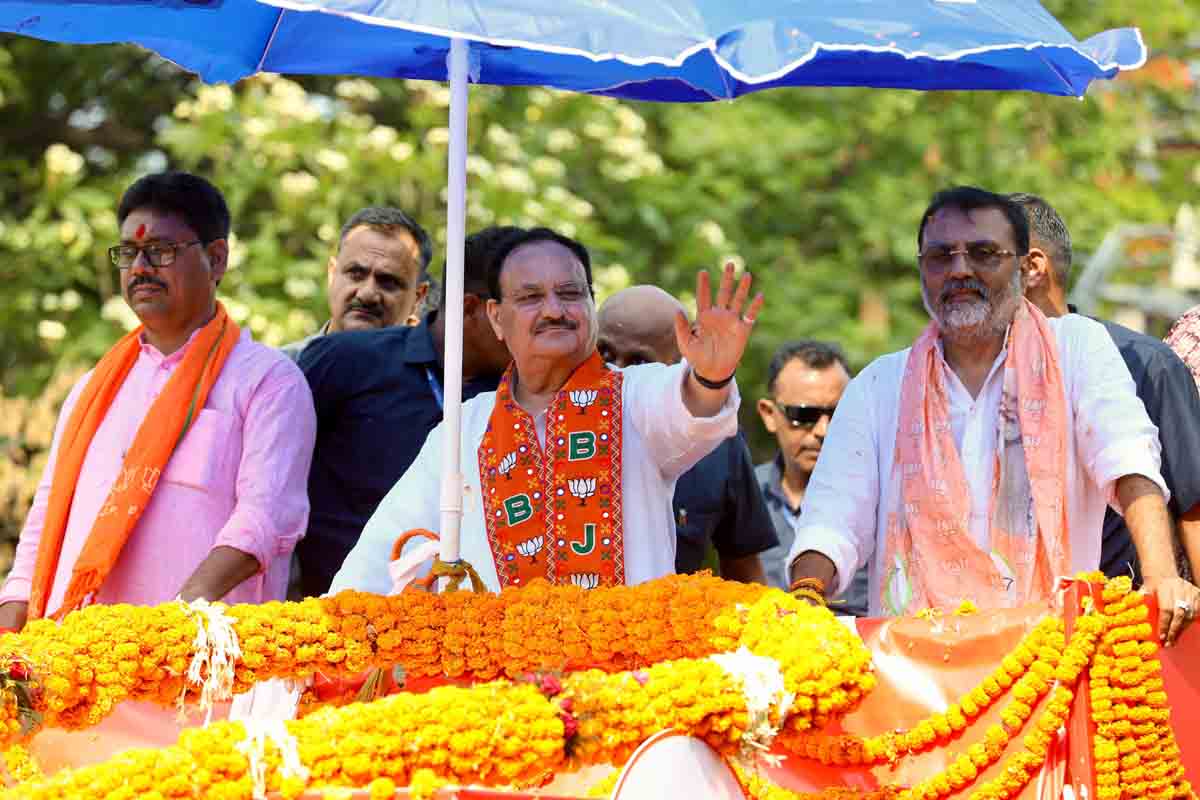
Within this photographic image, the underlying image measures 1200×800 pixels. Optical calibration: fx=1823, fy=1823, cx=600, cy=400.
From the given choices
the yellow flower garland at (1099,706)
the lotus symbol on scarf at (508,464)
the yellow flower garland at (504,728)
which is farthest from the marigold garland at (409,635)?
the lotus symbol on scarf at (508,464)

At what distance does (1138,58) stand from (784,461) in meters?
3.14

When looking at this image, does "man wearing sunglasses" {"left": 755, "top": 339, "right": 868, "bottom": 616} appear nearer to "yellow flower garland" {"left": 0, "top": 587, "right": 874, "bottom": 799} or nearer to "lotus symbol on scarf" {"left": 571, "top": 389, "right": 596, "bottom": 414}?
"lotus symbol on scarf" {"left": 571, "top": 389, "right": 596, "bottom": 414}

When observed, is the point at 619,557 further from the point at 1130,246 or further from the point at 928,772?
the point at 1130,246

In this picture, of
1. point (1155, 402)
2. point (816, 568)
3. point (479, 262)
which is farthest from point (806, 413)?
point (816, 568)

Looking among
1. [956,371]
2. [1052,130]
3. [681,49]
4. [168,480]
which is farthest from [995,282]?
[1052,130]

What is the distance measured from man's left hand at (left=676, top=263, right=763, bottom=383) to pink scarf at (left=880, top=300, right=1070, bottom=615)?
932mm

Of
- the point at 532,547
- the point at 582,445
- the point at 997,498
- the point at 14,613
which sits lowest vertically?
the point at 14,613

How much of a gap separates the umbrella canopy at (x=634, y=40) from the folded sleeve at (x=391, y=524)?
3.75 feet

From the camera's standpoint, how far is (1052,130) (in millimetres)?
14328

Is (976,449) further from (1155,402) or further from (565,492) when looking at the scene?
(565,492)

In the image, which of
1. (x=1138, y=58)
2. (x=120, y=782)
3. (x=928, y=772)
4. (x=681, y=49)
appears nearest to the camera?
(x=120, y=782)

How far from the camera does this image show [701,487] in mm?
5715

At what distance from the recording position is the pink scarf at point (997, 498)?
4.62 meters

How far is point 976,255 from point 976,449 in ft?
1.72
